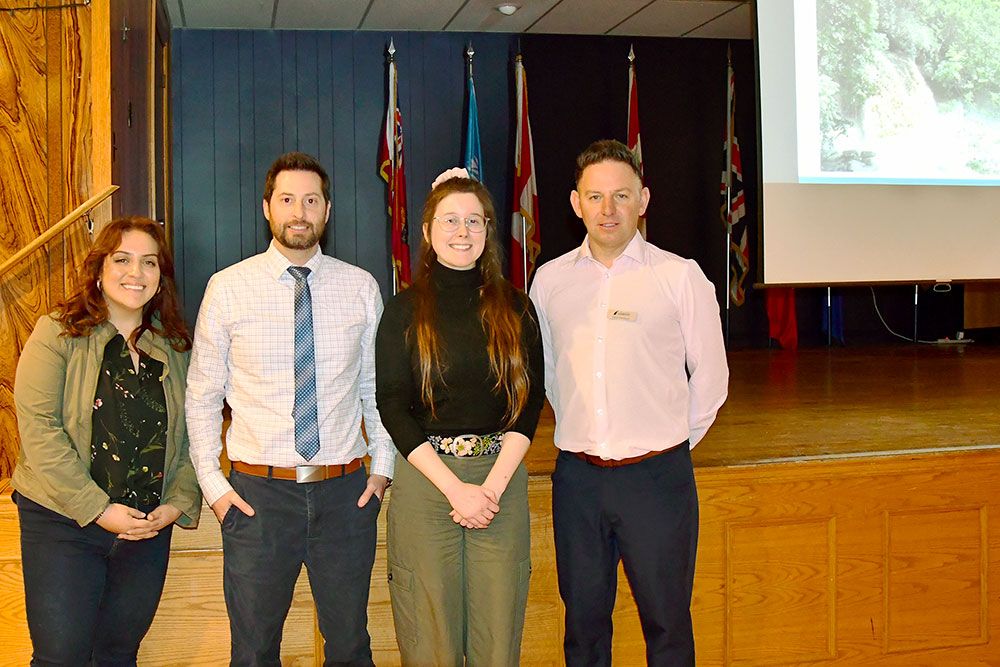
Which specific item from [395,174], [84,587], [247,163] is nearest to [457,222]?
[84,587]

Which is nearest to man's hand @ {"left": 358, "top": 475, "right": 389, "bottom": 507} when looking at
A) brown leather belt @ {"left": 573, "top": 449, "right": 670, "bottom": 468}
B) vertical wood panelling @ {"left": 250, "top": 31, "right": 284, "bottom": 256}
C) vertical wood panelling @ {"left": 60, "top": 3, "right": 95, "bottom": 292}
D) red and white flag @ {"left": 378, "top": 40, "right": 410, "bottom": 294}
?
brown leather belt @ {"left": 573, "top": 449, "right": 670, "bottom": 468}

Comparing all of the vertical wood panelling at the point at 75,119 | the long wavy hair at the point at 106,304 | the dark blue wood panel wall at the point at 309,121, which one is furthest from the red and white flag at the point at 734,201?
the long wavy hair at the point at 106,304

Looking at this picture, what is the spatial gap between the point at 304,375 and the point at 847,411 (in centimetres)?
268

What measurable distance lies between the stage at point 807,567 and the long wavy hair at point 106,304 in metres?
0.76

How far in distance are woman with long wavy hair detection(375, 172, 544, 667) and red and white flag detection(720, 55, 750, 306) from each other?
18.7 ft

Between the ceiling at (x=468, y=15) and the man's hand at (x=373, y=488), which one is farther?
the ceiling at (x=468, y=15)

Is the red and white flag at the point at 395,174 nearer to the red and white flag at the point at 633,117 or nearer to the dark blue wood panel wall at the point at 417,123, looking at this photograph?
the dark blue wood panel wall at the point at 417,123

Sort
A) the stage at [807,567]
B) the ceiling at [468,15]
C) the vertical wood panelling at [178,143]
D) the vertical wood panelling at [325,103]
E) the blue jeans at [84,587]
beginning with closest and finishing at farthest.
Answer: the blue jeans at [84,587] < the stage at [807,567] < the ceiling at [468,15] < the vertical wood panelling at [178,143] < the vertical wood panelling at [325,103]

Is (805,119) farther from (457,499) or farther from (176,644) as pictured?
(176,644)

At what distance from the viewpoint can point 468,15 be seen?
6684mm

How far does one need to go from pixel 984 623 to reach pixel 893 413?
38.2 inches

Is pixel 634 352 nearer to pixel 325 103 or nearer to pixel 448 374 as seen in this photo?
pixel 448 374

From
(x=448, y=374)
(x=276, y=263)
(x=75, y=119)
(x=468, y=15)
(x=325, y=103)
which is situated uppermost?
(x=468, y=15)

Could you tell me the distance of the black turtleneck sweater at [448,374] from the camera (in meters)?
1.96
